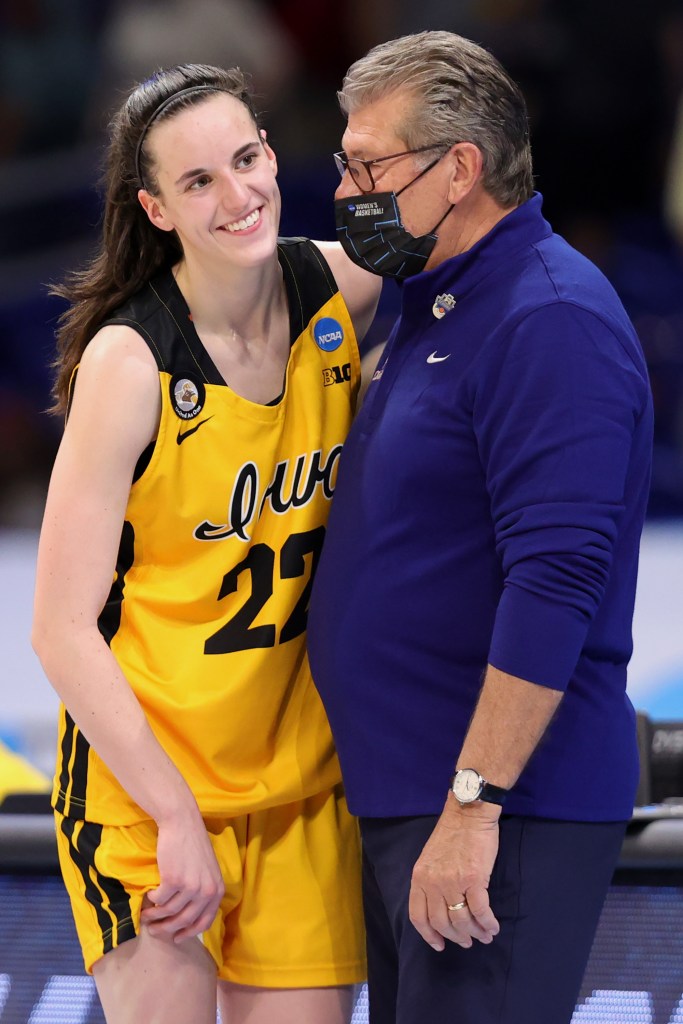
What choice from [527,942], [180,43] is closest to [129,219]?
[527,942]

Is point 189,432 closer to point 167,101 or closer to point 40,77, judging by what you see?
point 167,101

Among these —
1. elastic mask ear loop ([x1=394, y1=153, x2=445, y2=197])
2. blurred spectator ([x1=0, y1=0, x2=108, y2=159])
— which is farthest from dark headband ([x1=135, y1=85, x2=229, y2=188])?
blurred spectator ([x1=0, y1=0, x2=108, y2=159])

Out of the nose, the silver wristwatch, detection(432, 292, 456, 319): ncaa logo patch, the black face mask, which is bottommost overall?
the silver wristwatch

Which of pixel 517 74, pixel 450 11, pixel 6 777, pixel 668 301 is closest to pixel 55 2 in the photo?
pixel 450 11

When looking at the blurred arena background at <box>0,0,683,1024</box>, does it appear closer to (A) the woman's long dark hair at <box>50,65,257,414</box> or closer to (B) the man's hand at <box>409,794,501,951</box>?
(A) the woman's long dark hair at <box>50,65,257,414</box>

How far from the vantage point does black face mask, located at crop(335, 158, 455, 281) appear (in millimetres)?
2074

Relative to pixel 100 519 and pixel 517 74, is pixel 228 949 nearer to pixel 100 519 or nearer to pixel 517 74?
pixel 100 519

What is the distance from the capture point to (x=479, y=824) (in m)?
1.85

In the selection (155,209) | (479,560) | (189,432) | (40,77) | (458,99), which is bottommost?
(40,77)

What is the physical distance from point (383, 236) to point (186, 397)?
0.38m

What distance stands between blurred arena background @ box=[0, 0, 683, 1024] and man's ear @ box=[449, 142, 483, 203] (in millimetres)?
3485

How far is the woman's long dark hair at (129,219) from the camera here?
2.18 metres

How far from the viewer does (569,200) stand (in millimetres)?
7320

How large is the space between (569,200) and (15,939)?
570cm
